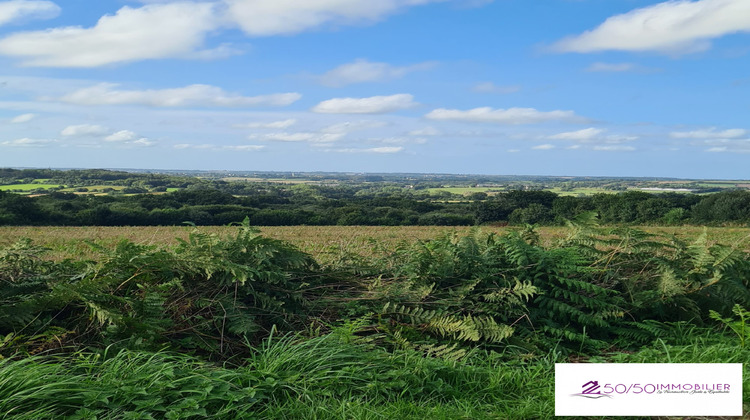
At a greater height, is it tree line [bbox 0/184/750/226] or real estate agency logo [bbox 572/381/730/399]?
real estate agency logo [bbox 572/381/730/399]

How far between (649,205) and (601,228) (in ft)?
156

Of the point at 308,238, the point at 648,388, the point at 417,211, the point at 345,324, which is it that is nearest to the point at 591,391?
the point at 648,388

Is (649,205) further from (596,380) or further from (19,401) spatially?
(19,401)

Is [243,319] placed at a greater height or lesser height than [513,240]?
lesser

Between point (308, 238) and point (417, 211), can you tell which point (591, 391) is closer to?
point (308, 238)

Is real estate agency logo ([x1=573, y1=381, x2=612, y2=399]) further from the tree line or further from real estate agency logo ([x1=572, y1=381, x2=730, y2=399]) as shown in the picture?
the tree line

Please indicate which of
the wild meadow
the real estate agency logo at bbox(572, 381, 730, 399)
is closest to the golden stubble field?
the wild meadow

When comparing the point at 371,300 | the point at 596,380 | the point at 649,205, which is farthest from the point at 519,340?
the point at 649,205

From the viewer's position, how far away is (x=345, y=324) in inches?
176

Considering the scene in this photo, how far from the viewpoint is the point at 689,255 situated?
673cm

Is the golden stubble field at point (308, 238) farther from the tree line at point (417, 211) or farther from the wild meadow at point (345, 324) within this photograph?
the tree line at point (417, 211)

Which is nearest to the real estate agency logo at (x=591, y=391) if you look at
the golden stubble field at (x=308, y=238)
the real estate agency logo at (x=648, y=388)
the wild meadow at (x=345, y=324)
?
the real estate agency logo at (x=648, y=388)

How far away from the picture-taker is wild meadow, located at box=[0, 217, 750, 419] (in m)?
3.31

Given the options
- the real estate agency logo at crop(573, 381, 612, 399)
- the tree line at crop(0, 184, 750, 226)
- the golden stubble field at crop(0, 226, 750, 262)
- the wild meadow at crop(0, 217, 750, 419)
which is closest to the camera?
the wild meadow at crop(0, 217, 750, 419)
